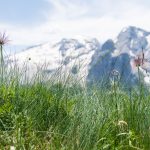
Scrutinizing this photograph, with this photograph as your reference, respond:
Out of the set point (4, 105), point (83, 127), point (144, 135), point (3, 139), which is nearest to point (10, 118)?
point (4, 105)

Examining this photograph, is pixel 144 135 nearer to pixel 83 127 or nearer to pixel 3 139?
pixel 83 127

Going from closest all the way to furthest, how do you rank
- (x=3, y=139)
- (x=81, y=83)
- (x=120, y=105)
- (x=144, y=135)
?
(x=3, y=139)
(x=144, y=135)
(x=120, y=105)
(x=81, y=83)

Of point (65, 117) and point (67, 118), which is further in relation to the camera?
point (67, 118)

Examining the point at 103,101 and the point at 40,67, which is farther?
the point at 40,67

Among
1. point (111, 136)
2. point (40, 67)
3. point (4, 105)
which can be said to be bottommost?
point (111, 136)

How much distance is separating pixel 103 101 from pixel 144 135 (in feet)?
4.32

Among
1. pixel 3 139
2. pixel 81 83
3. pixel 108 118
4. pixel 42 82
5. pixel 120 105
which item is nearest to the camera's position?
pixel 3 139

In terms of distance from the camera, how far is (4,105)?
578 centimetres

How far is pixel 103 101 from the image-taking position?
21.2 ft

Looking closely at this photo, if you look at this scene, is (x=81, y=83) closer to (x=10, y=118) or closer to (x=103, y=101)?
(x=103, y=101)

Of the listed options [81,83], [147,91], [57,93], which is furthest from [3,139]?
[147,91]

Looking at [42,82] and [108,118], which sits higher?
[42,82]

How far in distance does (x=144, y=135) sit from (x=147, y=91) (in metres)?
2.48

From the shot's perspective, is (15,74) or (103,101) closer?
(103,101)
